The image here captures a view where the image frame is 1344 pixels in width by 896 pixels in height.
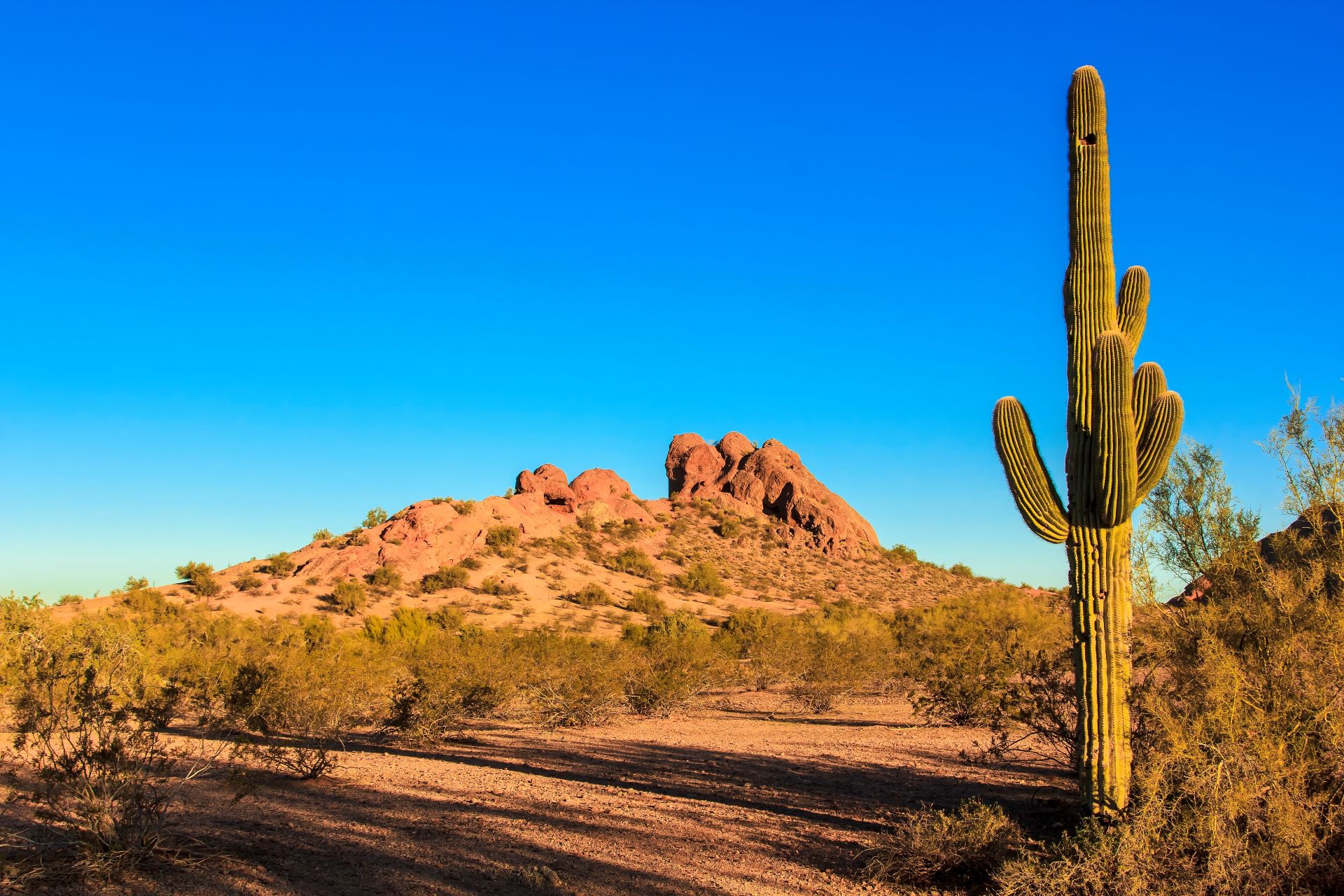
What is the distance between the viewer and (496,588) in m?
37.8

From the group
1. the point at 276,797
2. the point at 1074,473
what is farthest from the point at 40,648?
the point at 1074,473

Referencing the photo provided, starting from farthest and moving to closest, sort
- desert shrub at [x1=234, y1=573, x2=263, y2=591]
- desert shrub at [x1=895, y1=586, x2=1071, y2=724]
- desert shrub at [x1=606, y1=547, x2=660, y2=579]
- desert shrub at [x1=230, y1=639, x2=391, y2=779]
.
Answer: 1. desert shrub at [x1=606, y1=547, x2=660, y2=579]
2. desert shrub at [x1=234, y1=573, x2=263, y2=591]
3. desert shrub at [x1=230, y1=639, x2=391, y2=779]
4. desert shrub at [x1=895, y1=586, x2=1071, y2=724]

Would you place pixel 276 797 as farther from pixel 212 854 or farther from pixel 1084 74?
pixel 1084 74

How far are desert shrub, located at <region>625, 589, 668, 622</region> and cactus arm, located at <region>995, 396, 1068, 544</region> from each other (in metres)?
29.2

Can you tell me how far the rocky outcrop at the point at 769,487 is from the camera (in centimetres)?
5225

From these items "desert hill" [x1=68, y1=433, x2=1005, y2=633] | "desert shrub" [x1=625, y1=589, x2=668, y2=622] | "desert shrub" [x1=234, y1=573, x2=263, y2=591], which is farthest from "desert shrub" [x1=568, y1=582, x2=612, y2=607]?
"desert shrub" [x1=234, y1=573, x2=263, y2=591]

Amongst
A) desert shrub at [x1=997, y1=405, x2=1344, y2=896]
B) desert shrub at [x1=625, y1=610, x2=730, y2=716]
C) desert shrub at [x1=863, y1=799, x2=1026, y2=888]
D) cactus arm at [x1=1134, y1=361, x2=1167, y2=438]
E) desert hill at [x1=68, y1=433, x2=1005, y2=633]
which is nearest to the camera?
desert shrub at [x1=997, y1=405, x2=1344, y2=896]

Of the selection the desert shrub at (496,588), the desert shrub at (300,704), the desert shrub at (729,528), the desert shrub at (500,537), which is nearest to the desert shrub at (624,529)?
the desert shrub at (729,528)

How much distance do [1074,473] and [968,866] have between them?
3518 mm

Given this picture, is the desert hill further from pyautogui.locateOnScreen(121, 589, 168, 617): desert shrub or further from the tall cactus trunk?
the tall cactus trunk

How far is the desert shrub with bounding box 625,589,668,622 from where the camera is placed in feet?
122

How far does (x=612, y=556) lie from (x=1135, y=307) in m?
38.6

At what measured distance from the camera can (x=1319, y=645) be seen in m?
6.50

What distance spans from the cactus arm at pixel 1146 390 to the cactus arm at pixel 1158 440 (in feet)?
0.16
